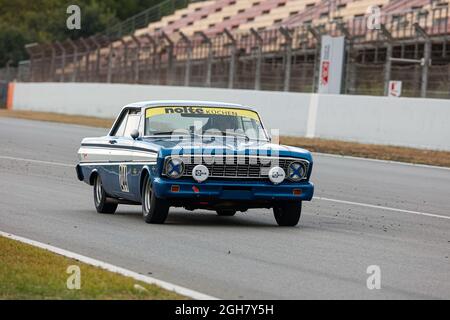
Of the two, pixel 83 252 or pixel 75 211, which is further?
pixel 75 211

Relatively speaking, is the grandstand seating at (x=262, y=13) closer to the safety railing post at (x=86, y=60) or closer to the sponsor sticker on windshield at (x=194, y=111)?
the safety railing post at (x=86, y=60)

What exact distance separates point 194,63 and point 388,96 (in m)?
13.0

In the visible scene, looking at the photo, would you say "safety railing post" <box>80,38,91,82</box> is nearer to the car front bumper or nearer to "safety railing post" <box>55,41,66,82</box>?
"safety railing post" <box>55,41,66,82</box>

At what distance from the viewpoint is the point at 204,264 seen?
939 centimetres

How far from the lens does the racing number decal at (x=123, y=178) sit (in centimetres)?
1311

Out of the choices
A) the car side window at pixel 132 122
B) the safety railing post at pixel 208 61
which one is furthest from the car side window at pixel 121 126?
the safety railing post at pixel 208 61

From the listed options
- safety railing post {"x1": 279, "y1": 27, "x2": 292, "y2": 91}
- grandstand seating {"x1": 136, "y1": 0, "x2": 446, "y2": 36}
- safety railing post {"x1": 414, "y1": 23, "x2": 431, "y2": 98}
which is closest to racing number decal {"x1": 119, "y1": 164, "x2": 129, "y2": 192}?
safety railing post {"x1": 414, "y1": 23, "x2": 431, "y2": 98}

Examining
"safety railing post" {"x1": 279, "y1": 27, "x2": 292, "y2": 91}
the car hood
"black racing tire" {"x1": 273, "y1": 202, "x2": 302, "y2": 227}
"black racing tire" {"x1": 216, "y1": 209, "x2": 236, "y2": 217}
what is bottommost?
"black racing tire" {"x1": 216, "y1": 209, "x2": 236, "y2": 217}

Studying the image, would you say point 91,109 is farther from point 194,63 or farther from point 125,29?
point 125,29

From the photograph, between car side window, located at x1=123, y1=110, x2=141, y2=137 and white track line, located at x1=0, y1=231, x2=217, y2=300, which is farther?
car side window, located at x1=123, y1=110, x2=141, y2=137

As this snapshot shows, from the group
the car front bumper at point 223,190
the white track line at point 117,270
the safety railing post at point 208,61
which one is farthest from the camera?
the safety railing post at point 208,61

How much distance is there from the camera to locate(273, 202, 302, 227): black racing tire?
496 inches

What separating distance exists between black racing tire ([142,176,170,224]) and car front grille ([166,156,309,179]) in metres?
0.40

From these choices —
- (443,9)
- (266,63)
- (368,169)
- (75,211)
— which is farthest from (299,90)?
(75,211)
